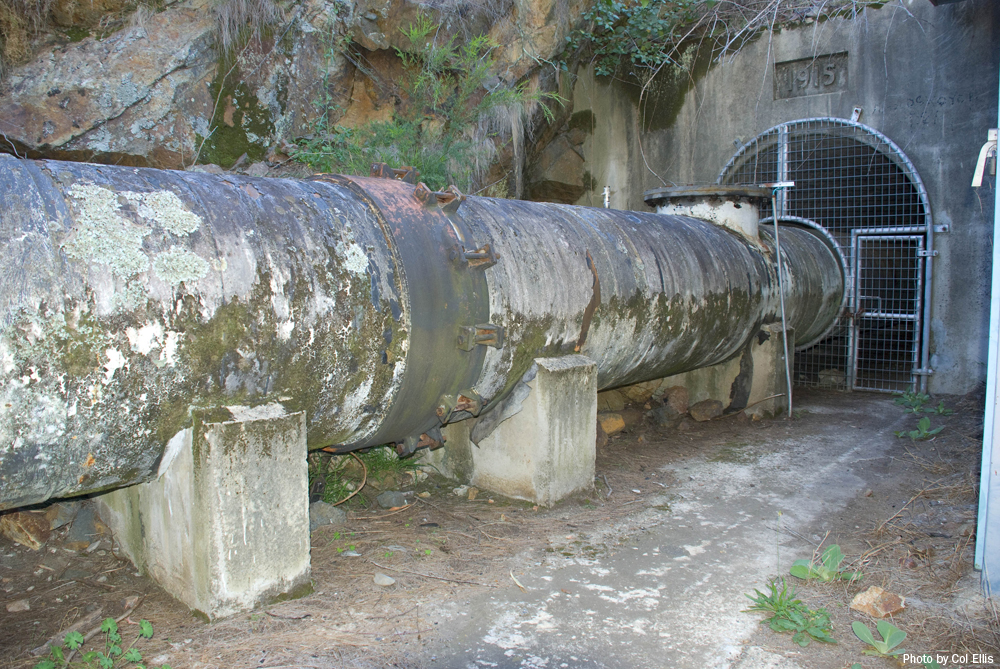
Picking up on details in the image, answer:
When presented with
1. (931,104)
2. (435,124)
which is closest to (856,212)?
(931,104)

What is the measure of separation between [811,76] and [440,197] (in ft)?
19.6

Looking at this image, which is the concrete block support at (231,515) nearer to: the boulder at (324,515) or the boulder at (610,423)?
the boulder at (324,515)

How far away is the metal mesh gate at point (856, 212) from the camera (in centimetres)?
700

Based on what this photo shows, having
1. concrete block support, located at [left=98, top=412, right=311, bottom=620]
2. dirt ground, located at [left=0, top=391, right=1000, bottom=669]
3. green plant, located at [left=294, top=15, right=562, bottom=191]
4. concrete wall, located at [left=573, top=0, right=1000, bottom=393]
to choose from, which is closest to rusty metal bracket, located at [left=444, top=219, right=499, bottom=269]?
concrete block support, located at [left=98, top=412, right=311, bottom=620]

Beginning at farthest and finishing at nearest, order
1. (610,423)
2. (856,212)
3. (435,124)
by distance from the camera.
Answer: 1. (856,212)
2. (435,124)
3. (610,423)

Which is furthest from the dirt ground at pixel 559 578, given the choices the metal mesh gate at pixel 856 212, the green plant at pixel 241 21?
the green plant at pixel 241 21

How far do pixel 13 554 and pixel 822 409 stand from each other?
19.4ft

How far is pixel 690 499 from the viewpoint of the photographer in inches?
154

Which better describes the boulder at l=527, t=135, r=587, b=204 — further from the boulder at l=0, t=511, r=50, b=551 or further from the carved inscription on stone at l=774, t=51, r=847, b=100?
the boulder at l=0, t=511, r=50, b=551

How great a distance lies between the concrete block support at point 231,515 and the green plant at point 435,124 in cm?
318

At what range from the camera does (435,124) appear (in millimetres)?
6203

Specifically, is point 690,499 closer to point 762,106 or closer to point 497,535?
point 497,535

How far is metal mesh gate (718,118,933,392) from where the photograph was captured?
700 centimetres

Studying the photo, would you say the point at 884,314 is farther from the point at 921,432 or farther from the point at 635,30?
the point at 635,30
